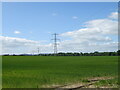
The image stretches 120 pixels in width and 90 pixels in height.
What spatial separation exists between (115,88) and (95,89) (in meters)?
0.96

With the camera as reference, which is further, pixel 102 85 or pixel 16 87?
pixel 102 85

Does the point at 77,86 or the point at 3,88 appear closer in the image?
the point at 3,88

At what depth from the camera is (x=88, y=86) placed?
11.1m

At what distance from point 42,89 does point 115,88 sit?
3.35 metres

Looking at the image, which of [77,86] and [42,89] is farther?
[77,86]

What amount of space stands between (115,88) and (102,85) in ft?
2.73

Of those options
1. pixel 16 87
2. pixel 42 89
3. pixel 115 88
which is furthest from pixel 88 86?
pixel 16 87

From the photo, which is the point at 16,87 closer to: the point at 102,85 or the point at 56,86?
the point at 56,86

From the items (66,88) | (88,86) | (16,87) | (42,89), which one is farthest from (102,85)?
(16,87)

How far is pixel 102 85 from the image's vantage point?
37.2ft

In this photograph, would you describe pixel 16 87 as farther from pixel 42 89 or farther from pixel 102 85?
pixel 102 85

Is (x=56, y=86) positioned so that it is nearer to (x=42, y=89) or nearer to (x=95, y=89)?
(x=42, y=89)

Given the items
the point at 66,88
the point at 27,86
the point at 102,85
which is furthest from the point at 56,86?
the point at 102,85

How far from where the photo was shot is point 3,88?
10.1 metres
